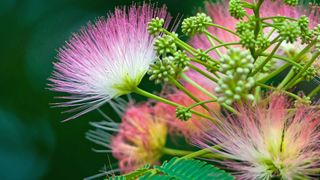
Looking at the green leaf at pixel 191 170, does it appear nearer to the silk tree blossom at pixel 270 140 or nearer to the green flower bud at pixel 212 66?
the silk tree blossom at pixel 270 140

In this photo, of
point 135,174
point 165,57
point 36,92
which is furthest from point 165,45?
point 36,92

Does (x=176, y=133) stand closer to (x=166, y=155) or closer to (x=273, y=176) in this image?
(x=166, y=155)

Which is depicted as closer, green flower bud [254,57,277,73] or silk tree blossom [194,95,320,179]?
silk tree blossom [194,95,320,179]

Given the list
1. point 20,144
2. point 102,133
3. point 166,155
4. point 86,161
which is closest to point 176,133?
point 166,155

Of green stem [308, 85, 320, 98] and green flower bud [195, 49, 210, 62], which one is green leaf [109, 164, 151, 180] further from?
green stem [308, 85, 320, 98]

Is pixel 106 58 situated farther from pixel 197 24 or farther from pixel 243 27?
pixel 243 27

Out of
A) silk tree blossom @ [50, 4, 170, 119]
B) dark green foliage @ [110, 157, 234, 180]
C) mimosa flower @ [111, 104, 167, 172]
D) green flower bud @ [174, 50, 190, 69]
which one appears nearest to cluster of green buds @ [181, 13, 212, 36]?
silk tree blossom @ [50, 4, 170, 119]
